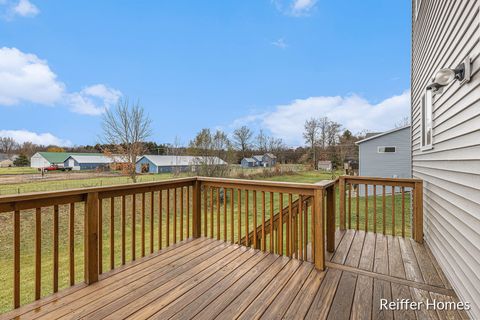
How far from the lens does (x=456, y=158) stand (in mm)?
2068

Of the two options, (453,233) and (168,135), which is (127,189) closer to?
Answer: (453,233)

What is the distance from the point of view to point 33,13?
389 inches

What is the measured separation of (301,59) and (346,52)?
2.40 meters

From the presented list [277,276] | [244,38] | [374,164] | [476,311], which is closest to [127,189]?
[277,276]

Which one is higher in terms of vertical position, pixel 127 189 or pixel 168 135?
pixel 168 135

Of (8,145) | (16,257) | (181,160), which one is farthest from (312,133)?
(8,145)

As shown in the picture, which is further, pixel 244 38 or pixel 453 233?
pixel 244 38

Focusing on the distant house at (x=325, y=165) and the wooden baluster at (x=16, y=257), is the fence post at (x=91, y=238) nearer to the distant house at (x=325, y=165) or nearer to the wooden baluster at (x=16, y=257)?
the wooden baluster at (x=16, y=257)

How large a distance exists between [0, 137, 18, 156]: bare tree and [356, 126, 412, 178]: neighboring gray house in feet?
111

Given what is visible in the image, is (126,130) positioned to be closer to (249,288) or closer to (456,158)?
(249,288)

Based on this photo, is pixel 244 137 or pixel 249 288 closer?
pixel 249 288

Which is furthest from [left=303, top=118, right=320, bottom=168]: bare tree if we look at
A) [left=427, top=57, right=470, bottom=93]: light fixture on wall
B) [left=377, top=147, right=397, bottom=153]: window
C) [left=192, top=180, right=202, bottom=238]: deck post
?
[left=427, top=57, right=470, bottom=93]: light fixture on wall

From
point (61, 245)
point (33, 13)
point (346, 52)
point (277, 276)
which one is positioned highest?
point (33, 13)

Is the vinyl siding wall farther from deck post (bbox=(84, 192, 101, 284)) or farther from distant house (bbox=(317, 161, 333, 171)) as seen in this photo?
distant house (bbox=(317, 161, 333, 171))
